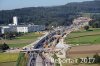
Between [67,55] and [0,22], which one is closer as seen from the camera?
[67,55]

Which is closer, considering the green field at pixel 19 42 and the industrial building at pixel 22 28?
the green field at pixel 19 42

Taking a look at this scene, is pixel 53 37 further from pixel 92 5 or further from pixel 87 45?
pixel 92 5

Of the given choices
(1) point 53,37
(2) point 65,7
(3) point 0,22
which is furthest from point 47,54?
(2) point 65,7

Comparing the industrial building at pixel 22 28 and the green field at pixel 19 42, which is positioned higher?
the green field at pixel 19 42

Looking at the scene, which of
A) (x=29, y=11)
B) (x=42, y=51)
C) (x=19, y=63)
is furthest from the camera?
(x=29, y=11)

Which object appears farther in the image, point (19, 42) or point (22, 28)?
point (22, 28)

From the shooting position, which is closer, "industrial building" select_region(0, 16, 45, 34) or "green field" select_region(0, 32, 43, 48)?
"green field" select_region(0, 32, 43, 48)

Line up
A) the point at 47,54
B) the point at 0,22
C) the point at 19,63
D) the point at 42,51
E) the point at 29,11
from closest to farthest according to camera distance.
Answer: the point at 19,63, the point at 47,54, the point at 42,51, the point at 0,22, the point at 29,11

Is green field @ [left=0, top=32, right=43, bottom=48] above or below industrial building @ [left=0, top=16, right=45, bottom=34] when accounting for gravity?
above

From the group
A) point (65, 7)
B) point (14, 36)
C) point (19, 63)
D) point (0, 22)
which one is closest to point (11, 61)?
point (19, 63)
